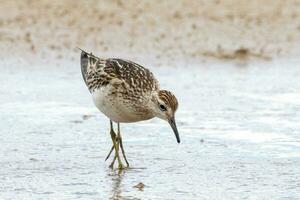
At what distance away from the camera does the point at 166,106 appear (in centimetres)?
879

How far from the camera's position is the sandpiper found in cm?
884

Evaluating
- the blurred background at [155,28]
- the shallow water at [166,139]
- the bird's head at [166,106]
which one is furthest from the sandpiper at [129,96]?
the blurred background at [155,28]

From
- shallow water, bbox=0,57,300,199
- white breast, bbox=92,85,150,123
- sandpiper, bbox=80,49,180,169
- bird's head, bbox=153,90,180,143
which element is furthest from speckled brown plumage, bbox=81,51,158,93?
shallow water, bbox=0,57,300,199

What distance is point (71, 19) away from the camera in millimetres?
16094

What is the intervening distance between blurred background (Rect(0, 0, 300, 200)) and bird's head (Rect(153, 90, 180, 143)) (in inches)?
18.2

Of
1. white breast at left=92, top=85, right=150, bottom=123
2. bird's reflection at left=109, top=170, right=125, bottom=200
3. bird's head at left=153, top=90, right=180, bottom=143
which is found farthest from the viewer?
white breast at left=92, top=85, right=150, bottom=123

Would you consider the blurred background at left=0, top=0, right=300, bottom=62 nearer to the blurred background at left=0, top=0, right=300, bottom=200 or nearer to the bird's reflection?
the blurred background at left=0, top=0, right=300, bottom=200

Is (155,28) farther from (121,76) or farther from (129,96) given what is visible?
(129,96)

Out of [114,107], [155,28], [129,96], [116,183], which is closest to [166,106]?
[129,96]

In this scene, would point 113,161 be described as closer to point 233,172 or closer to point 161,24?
point 233,172

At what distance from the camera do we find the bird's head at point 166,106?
8781 millimetres

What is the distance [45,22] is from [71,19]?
470 millimetres

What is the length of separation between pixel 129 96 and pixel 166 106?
16.3 inches

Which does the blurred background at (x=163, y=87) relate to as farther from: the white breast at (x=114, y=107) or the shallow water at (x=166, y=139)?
the white breast at (x=114, y=107)
